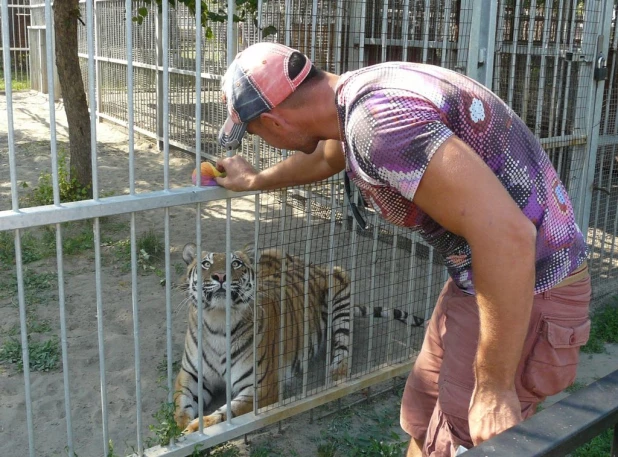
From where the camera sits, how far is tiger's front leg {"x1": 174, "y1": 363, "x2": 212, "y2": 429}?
425 centimetres

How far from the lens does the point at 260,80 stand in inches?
85.5

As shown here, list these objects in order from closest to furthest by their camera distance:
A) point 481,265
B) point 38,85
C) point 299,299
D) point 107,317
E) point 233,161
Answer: point 481,265
point 233,161
point 299,299
point 107,317
point 38,85

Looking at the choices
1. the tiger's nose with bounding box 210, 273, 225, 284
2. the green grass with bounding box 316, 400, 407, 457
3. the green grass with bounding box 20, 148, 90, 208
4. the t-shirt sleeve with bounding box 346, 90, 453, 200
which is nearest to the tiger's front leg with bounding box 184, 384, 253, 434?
the green grass with bounding box 316, 400, 407, 457

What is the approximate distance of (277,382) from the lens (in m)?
4.21

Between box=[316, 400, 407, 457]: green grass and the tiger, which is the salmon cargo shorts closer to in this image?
box=[316, 400, 407, 457]: green grass

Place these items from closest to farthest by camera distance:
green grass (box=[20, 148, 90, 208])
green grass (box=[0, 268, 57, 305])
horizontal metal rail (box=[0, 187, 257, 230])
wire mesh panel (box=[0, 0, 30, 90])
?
horizontal metal rail (box=[0, 187, 257, 230])
green grass (box=[0, 268, 57, 305])
green grass (box=[20, 148, 90, 208])
wire mesh panel (box=[0, 0, 30, 90])

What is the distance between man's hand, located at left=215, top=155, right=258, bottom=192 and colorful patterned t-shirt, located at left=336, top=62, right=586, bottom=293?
1.06m

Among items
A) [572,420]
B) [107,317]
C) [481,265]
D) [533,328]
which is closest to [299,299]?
[107,317]

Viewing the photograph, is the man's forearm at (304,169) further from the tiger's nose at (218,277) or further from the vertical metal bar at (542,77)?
the vertical metal bar at (542,77)

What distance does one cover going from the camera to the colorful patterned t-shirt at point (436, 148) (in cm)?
183

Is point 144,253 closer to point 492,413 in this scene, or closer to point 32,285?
point 32,285

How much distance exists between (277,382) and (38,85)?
1406 centimetres

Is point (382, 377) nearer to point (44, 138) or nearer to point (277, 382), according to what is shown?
point (277, 382)

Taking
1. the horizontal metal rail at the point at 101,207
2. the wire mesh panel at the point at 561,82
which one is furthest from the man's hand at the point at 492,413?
the wire mesh panel at the point at 561,82
